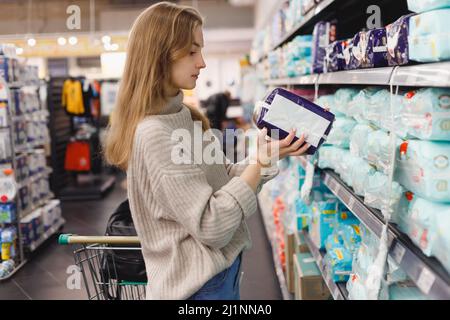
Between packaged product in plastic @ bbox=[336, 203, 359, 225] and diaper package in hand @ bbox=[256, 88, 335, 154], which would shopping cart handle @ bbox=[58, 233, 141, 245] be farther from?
packaged product in plastic @ bbox=[336, 203, 359, 225]

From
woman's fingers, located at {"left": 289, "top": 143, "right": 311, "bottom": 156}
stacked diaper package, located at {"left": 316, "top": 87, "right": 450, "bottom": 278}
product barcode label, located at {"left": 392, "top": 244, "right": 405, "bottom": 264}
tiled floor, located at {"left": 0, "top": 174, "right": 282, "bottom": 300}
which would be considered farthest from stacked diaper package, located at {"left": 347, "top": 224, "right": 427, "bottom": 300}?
tiled floor, located at {"left": 0, "top": 174, "right": 282, "bottom": 300}

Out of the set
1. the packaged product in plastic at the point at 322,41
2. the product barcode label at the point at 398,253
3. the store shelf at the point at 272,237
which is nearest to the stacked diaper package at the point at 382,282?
the product barcode label at the point at 398,253

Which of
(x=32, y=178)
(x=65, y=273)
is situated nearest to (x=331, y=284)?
(x=65, y=273)

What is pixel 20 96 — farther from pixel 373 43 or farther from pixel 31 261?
pixel 373 43

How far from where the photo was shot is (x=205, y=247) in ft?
4.35

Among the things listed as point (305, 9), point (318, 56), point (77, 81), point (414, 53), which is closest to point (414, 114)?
point (414, 53)

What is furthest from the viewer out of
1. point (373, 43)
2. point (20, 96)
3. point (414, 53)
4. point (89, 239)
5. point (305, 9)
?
point (20, 96)

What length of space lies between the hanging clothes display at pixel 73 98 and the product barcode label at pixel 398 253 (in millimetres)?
6006

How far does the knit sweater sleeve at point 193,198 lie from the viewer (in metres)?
1.24

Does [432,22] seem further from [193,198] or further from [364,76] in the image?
[193,198]

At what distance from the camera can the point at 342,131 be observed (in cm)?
196

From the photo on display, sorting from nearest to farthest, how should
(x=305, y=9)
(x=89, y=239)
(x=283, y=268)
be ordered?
(x=89, y=239) < (x=305, y=9) < (x=283, y=268)

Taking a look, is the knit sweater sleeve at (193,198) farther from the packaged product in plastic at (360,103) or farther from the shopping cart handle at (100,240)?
the packaged product in plastic at (360,103)

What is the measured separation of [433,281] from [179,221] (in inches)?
25.1
